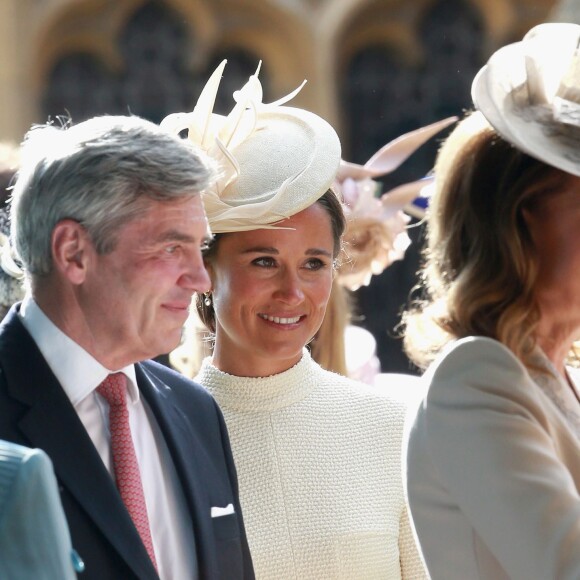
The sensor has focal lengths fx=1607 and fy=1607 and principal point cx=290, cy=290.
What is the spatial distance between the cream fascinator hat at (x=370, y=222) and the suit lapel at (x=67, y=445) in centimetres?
251

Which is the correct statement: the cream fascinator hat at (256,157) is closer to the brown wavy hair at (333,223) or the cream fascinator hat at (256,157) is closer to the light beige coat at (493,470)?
the brown wavy hair at (333,223)

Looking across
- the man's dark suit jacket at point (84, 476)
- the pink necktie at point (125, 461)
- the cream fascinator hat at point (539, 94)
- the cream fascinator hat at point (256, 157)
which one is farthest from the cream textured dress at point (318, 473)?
the cream fascinator hat at point (539, 94)

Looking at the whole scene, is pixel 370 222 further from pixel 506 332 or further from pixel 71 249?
pixel 506 332

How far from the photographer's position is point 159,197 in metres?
2.69

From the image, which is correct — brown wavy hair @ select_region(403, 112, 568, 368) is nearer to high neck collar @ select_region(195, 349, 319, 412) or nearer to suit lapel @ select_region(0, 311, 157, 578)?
suit lapel @ select_region(0, 311, 157, 578)

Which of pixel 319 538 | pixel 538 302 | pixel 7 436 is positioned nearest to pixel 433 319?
pixel 538 302

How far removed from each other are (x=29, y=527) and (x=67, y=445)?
0.89 metres

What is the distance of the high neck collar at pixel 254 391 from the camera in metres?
3.56

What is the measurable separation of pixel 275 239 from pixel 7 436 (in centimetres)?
107

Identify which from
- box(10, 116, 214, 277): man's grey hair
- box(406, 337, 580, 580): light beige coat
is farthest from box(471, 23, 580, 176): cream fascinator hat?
box(10, 116, 214, 277): man's grey hair

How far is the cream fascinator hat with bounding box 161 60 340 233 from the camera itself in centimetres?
345

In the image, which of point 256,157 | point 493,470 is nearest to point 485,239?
point 493,470

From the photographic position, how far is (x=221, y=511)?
2836 mm

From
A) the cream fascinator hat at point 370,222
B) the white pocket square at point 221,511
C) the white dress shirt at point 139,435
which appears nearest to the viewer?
the white dress shirt at point 139,435
